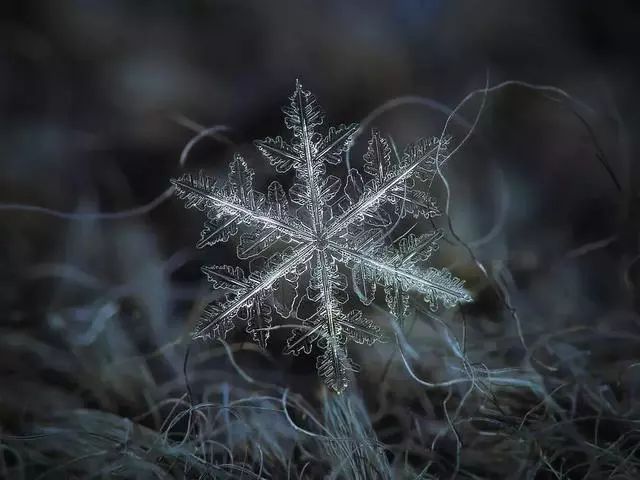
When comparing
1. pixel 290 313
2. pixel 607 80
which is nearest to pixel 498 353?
pixel 290 313

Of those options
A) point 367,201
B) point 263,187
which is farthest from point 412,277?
point 263,187

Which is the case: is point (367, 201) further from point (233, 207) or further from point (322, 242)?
point (233, 207)

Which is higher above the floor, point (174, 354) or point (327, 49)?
point (327, 49)

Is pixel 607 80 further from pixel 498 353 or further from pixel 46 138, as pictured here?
pixel 46 138

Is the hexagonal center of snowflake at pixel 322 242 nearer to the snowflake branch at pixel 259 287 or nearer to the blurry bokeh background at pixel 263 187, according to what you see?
the snowflake branch at pixel 259 287

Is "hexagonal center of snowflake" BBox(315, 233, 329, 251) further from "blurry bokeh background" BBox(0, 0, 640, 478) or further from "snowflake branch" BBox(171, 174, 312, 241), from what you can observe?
"blurry bokeh background" BBox(0, 0, 640, 478)

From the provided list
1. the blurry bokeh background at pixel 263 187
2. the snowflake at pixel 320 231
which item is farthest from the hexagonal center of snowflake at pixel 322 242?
the blurry bokeh background at pixel 263 187

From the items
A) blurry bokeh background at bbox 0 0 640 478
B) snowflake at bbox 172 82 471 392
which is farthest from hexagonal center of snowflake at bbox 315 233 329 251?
blurry bokeh background at bbox 0 0 640 478
